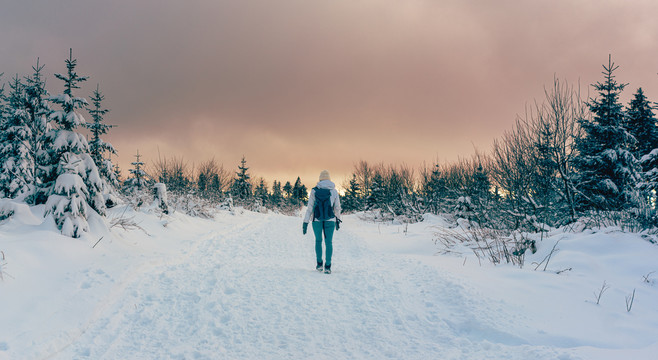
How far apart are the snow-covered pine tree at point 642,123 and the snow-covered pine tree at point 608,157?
521 cm

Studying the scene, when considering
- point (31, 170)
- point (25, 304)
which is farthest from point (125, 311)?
point (31, 170)

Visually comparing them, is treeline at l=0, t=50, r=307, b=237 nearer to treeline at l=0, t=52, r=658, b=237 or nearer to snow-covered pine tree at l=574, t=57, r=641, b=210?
treeline at l=0, t=52, r=658, b=237

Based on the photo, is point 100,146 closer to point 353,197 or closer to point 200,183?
point 200,183

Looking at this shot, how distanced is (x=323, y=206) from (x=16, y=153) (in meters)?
19.6

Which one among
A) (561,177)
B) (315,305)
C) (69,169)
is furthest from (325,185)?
(561,177)

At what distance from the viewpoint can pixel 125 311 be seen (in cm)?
425

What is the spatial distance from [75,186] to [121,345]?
4.70 metres

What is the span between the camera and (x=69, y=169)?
6758mm

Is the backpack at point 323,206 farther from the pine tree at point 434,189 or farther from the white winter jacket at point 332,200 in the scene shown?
the pine tree at point 434,189

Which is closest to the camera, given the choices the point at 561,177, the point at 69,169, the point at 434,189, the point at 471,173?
the point at 69,169

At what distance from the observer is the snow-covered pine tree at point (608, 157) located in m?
15.4

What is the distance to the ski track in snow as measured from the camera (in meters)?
3.22

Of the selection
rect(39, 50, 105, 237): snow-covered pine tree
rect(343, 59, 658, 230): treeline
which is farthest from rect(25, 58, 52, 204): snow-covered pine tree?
rect(343, 59, 658, 230): treeline

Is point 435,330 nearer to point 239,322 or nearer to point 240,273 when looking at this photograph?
point 239,322
